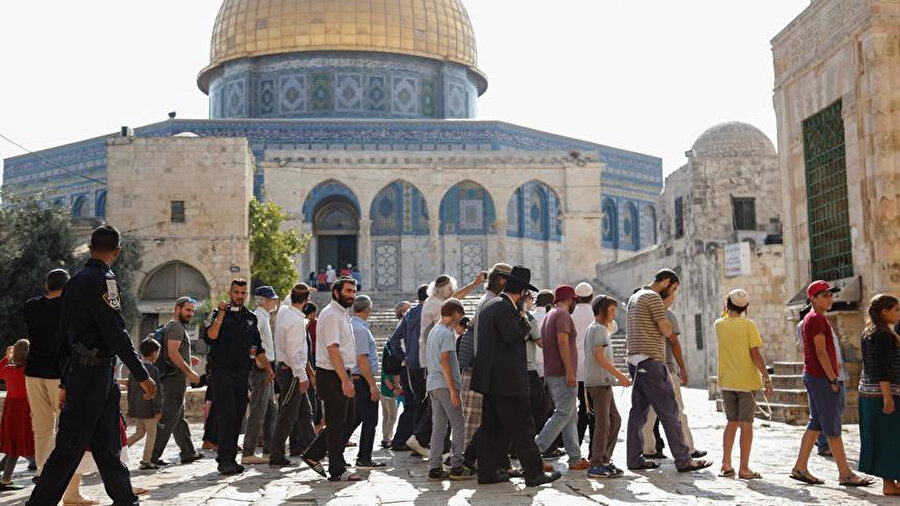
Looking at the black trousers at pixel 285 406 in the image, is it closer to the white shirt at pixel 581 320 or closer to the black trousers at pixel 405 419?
the black trousers at pixel 405 419

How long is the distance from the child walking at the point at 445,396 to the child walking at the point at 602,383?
919mm

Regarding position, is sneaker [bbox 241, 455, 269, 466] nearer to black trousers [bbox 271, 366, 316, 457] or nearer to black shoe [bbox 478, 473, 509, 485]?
black trousers [bbox 271, 366, 316, 457]

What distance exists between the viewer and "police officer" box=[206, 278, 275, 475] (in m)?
7.57

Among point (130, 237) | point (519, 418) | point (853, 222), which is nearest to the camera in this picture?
point (519, 418)

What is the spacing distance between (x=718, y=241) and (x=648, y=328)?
15125mm

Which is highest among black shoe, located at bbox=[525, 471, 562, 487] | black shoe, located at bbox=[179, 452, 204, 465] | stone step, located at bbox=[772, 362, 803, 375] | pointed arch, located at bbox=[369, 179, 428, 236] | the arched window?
pointed arch, located at bbox=[369, 179, 428, 236]

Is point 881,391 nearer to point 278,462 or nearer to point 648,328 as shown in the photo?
point 648,328

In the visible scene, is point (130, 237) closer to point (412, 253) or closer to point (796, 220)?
point (412, 253)

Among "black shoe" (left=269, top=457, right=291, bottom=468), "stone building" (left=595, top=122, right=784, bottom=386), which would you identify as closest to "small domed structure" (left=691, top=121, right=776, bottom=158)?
"stone building" (left=595, top=122, right=784, bottom=386)

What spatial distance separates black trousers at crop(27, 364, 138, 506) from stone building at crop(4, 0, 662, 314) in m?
23.5

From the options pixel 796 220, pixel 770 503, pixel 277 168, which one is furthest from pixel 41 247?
pixel 770 503

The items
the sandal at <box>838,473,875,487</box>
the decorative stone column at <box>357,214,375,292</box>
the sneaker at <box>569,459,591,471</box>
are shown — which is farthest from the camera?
the decorative stone column at <box>357,214,375,292</box>

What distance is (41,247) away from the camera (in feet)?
67.5

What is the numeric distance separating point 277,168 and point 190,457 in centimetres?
2106
